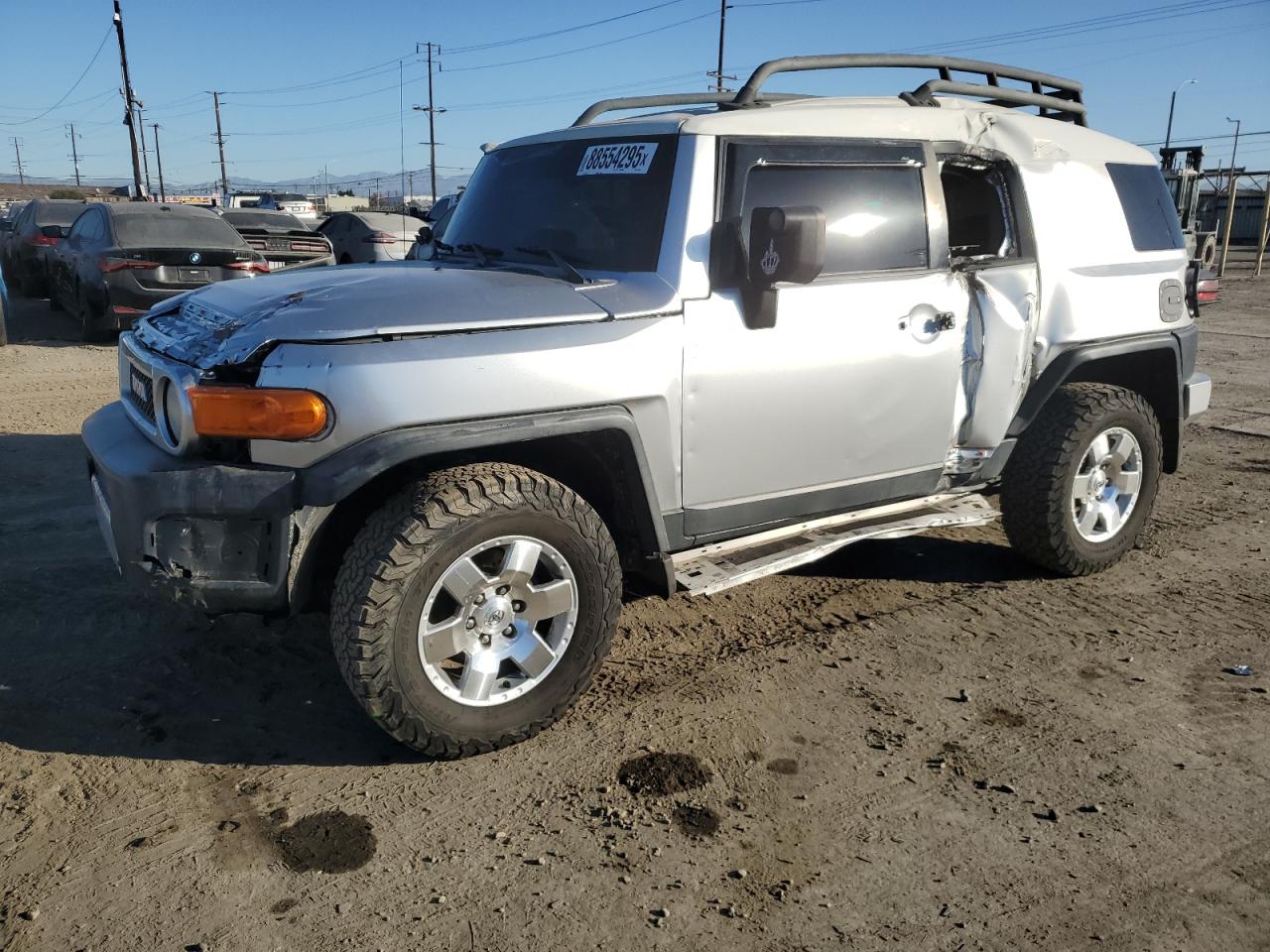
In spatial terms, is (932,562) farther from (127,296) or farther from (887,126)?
(127,296)

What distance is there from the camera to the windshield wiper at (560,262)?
3.50 metres

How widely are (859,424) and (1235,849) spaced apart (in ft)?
6.11

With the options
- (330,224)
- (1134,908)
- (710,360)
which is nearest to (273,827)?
(710,360)

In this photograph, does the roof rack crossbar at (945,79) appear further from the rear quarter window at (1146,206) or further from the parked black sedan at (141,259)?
the parked black sedan at (141,259)

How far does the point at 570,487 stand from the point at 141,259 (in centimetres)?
897

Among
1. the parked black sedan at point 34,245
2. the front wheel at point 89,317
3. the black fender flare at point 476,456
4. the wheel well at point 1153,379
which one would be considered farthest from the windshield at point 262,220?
the black fender flare at point 476,456

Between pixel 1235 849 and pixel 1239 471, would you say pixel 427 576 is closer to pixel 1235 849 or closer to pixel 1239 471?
pixel 1235 849

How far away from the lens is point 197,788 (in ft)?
9.96

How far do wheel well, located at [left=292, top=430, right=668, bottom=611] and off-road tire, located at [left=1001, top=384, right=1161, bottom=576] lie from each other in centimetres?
191

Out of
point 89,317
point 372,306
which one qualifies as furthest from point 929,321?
point 89,317

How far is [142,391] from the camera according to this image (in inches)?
136

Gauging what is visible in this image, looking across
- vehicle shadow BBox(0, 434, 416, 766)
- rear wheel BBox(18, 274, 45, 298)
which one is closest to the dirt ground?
vehicle shadow BBox(0, 434, 416, 766)

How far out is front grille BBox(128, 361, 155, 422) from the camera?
3.31 meters

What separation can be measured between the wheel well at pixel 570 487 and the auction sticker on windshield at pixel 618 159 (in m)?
1.07
